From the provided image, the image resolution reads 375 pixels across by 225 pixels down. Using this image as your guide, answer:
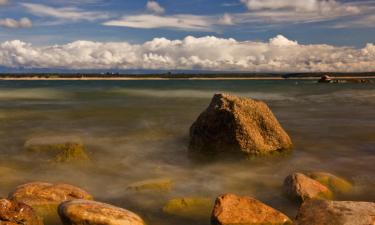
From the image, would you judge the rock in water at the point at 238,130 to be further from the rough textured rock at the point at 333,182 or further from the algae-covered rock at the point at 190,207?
the algae-covered rock at the point at 190,207

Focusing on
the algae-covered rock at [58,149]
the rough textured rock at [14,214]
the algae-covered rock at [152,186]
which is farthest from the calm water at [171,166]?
the rough textured rock at [14,214]

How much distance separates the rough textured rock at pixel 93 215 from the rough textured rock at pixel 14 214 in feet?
1.77

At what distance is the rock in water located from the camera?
13.3 m

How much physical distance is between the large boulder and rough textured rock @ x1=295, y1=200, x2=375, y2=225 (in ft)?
14.4

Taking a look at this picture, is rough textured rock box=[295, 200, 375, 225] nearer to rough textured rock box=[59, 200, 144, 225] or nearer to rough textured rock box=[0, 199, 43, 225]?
rough textured rock box=[59, 200, 144, 225]

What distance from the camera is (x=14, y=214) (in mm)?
6875

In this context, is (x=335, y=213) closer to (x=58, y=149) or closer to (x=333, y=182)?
(x=333, y=182)

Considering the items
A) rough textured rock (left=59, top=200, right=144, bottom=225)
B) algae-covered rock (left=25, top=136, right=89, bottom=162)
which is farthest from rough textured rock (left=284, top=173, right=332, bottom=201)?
algae-covered rock (left=25, top=136, right=89, bottom=162)

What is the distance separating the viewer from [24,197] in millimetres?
8586

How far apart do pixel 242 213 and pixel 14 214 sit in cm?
374

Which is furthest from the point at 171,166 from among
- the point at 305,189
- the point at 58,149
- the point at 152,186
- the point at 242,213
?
the point at 242,213

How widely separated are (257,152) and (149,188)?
14.6 feet

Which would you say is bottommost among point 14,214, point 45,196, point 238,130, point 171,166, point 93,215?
point 171,166

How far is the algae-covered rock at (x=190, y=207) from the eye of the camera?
842 cm
